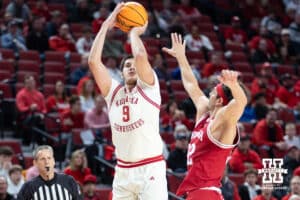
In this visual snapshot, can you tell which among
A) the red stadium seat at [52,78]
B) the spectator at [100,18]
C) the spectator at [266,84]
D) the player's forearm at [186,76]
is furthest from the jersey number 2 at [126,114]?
the spectator at [100,18]

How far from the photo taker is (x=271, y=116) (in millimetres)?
13875

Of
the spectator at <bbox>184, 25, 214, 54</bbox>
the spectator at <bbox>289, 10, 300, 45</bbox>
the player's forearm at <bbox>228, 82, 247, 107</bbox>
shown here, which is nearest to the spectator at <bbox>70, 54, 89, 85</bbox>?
the spectator at <bbox>184, 25, 214, 54</bbox>

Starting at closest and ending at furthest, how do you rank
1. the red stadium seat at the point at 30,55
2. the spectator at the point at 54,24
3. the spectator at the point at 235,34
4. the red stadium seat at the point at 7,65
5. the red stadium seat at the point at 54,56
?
the red stadium seat at the point at 7,65 → the red stadium seat at the point at 30,55 → the red stadium seat at the point at 54,56 → the spectator at the point at 54,24 → the spectator at the point at 235,34

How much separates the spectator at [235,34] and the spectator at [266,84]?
156 cm

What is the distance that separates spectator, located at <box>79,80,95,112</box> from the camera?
45.4ft

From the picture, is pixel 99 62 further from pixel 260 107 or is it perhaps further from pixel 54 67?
pixel 260 107

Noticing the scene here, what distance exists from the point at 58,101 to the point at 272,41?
22.9ft

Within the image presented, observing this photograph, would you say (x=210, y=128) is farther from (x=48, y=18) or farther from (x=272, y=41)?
(x=272, y=41)

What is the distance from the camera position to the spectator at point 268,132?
45.3ft

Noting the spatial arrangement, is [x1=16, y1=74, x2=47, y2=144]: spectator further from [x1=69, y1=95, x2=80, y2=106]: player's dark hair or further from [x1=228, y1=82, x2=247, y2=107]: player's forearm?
[x1=228, y1=82, x2=247, y2=107]: player's forearm

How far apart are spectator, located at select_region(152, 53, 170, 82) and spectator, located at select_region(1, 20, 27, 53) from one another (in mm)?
2362

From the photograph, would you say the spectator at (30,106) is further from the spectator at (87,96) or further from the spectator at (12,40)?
the spectator at (12,40)

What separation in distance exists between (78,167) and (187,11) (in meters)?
8.56

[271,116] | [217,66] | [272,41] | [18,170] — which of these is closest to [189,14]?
[272,41]
